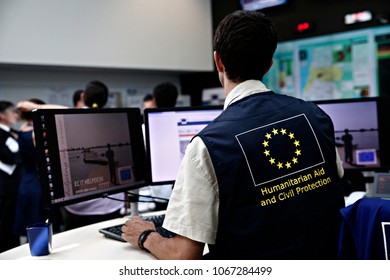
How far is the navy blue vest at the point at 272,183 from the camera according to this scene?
1.04m

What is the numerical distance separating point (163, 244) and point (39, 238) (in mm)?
431

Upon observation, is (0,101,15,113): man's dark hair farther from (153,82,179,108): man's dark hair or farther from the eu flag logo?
the eu flag logo

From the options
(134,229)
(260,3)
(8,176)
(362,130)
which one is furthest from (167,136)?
(260,3)

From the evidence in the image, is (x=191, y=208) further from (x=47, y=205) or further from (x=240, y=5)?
(x=240, y=5)

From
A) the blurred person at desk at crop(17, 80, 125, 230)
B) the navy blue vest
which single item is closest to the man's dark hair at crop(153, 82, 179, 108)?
the blurred person at desk at crop(17, 80, 125, 230)

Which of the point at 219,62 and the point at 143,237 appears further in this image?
the point at 143,237

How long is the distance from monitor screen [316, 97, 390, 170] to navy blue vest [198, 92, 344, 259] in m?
0.83

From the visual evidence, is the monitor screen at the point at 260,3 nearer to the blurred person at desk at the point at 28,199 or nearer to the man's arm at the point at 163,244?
the blurred person at desk at the point at 28,199

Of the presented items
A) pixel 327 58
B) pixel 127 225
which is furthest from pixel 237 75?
pixel 327 58

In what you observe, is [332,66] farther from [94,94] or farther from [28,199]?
[28,199]

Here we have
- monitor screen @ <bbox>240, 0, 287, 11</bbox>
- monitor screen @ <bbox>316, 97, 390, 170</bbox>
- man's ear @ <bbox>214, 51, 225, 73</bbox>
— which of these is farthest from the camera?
monitor screen @ <bbox>240, 0, 287, 11</bbox>

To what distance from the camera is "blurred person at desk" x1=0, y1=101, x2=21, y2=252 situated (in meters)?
3.58

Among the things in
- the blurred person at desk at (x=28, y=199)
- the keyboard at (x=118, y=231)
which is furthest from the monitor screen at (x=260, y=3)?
the keyboard at (x=118, y=231)

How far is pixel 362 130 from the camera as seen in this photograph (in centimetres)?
190
